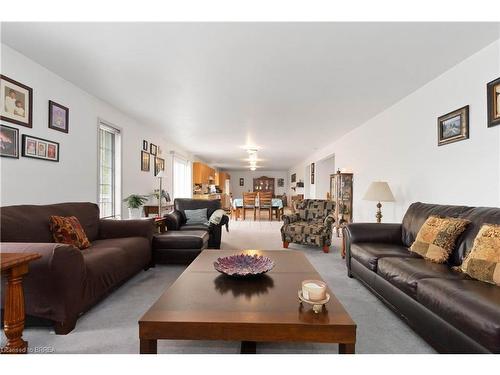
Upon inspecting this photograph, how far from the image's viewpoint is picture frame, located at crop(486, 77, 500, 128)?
2.20 metres

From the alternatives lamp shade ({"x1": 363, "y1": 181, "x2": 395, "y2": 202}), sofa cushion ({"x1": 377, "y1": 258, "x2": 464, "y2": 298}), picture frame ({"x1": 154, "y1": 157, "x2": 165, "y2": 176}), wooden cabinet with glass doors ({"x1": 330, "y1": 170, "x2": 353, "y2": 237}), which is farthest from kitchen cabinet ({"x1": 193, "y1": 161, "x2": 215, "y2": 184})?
sofa cushion ({"x1": 377, "y1": 258, "x2": 464, "y2": 298})

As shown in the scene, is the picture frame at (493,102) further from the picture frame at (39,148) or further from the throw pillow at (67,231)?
the picture frame at (39,148)

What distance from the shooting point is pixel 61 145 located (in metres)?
3.04

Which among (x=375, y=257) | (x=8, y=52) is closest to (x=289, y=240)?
(x=375, y=257)

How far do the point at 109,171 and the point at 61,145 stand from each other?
1231 millimetres

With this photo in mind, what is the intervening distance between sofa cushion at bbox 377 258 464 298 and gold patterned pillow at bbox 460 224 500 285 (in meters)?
0.09

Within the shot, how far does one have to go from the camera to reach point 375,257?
2.37m

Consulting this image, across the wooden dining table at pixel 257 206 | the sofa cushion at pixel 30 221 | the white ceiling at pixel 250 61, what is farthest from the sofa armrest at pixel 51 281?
the wooden dining table at pixel 257 206

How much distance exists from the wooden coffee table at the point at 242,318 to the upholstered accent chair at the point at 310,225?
2.69m

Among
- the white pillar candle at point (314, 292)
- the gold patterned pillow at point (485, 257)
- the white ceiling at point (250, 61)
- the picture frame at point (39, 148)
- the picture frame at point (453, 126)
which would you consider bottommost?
the white pillar candle at point (314, 292)

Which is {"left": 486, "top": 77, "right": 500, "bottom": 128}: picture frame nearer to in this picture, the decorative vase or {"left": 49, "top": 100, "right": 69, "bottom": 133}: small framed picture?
{"left": 49, "top": 100, "right": 69, "bottom": 133}: small framed picture

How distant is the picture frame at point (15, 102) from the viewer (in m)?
2.31

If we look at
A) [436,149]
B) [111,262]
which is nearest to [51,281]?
[111,262]

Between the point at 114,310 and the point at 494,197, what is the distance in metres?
3.45
